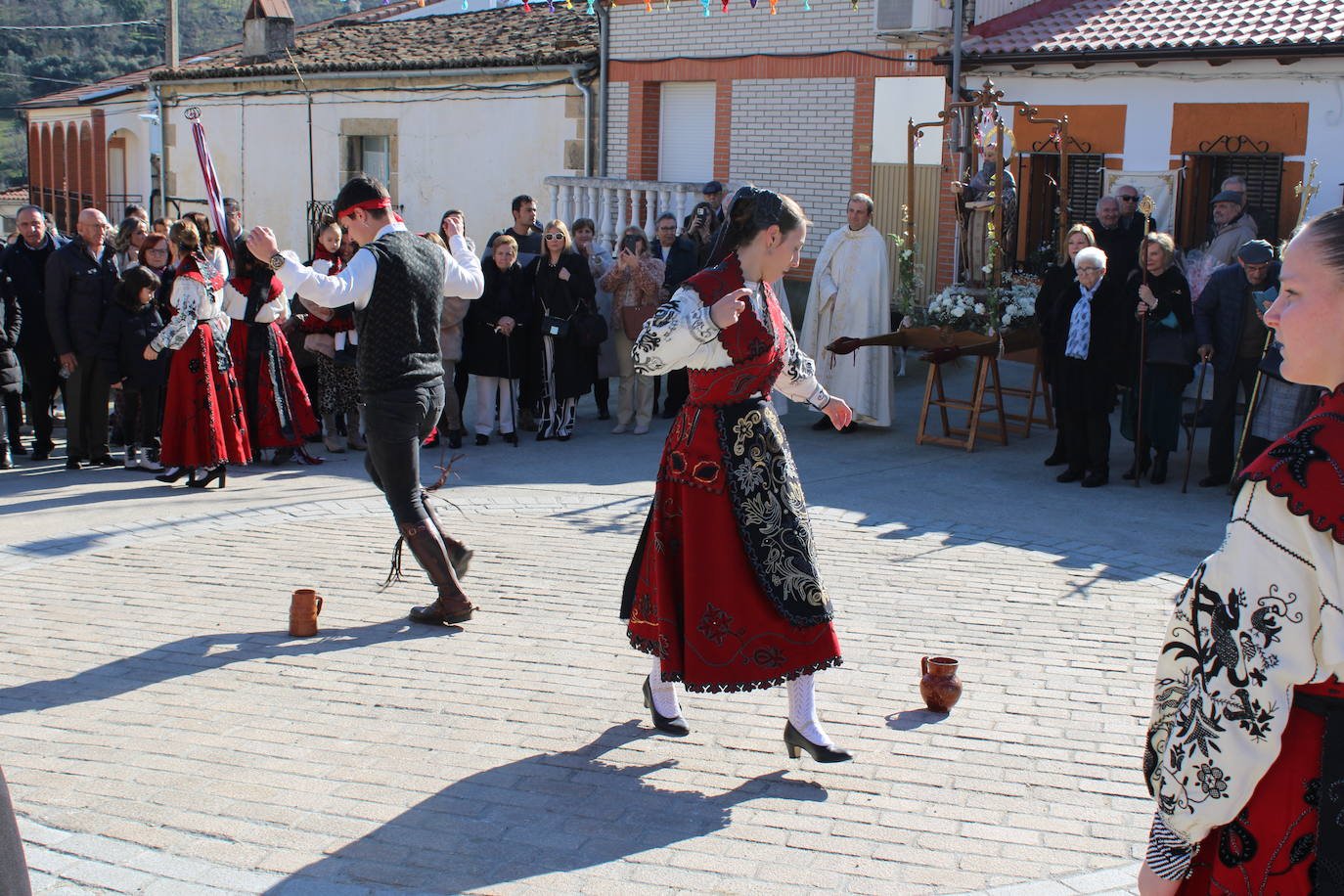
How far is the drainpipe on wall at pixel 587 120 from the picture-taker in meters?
19.0

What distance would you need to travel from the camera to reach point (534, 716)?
17.3 ft

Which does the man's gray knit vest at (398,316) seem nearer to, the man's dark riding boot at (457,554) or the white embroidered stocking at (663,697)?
the man's dark riding boot at (457,554)

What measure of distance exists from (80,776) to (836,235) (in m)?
8.42

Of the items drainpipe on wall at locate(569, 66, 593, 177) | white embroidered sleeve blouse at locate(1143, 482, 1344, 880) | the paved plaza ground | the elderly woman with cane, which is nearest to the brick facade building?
drainpipe on wall at locate(569, 66, 593, 177)

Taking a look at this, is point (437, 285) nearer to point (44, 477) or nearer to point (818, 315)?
point (44, 477)

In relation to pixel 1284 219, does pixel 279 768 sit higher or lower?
lower

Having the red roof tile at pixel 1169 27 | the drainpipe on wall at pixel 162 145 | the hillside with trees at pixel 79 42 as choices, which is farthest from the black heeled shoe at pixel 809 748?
the hillside with trees at pixel 79 42

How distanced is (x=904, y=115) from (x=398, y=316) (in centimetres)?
1427

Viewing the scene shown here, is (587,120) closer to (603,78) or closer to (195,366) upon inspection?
(603,78)

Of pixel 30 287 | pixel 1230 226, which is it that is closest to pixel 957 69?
pixel 1230 226

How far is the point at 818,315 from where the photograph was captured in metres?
11.9

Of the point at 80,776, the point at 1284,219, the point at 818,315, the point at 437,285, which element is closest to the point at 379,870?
the point at 80,776

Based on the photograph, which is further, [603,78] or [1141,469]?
[603,78]

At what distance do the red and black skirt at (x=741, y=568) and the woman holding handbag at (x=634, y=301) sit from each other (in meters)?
7.07
